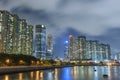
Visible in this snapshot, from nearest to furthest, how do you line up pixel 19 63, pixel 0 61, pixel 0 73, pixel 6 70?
pixel 0 73 < pixel 6 70 < pixel 0 61 < pixel 19 63

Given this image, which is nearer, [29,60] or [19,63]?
[19,63]

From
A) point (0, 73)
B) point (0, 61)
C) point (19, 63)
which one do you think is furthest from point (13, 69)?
point (19, 63)

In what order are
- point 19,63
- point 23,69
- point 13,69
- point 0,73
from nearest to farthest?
point 0,73
point 13,69
point 23,69
point 19,63

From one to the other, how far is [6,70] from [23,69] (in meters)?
22.9

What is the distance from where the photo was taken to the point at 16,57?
14862 centimetres

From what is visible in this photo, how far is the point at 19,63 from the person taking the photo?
14625 cm

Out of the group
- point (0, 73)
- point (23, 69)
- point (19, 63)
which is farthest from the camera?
point (19, 63)

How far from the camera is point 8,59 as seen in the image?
433 ft

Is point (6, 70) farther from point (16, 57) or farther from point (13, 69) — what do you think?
point (16, 57)

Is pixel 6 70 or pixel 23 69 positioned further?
pixel 23 69

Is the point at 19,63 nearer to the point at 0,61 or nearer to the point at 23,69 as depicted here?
the point at 0,61

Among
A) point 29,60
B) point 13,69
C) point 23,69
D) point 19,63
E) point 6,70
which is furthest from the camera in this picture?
point 29,60

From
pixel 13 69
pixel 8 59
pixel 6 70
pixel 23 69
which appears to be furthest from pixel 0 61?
pixel 6 70

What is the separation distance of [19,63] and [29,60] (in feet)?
70.4
